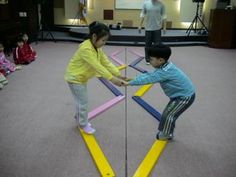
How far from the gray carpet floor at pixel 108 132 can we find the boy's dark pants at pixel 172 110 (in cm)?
17

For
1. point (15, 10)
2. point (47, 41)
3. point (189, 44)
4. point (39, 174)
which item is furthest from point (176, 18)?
point (39, 174)

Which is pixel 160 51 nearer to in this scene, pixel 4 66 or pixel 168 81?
pixel 168 81

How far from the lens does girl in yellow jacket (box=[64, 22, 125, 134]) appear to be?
2.25 meters

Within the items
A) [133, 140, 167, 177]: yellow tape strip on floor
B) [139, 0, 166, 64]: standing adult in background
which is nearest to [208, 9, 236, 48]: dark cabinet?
[139, 0, 166, 64]: standing adult in background

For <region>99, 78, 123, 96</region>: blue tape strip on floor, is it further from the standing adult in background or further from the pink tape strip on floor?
the standing adult in background

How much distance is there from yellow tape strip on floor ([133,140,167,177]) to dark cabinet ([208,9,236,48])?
6.29m

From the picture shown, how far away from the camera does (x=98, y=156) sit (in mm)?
2229

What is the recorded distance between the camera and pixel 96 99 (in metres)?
3.61

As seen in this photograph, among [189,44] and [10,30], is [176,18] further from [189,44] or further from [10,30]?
[10,30]

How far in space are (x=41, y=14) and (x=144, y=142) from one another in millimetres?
8573

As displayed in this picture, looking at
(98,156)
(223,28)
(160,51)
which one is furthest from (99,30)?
(223,28)

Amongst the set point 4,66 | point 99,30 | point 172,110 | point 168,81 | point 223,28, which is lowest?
point 4,66

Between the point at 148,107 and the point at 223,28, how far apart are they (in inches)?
220

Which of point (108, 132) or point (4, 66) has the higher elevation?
point (4, 66)
